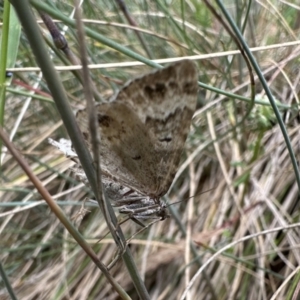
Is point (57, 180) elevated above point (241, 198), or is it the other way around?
point (57, 180)

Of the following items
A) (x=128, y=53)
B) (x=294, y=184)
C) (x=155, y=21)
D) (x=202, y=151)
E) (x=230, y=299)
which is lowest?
(x=230, y=299)

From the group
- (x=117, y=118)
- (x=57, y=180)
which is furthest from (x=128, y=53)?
(x=57, y=180)

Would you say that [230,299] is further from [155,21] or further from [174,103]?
[155,21]

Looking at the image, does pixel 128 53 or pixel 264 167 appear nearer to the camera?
pixel 128 53

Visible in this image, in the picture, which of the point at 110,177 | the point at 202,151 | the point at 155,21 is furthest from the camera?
the point at 155,21
